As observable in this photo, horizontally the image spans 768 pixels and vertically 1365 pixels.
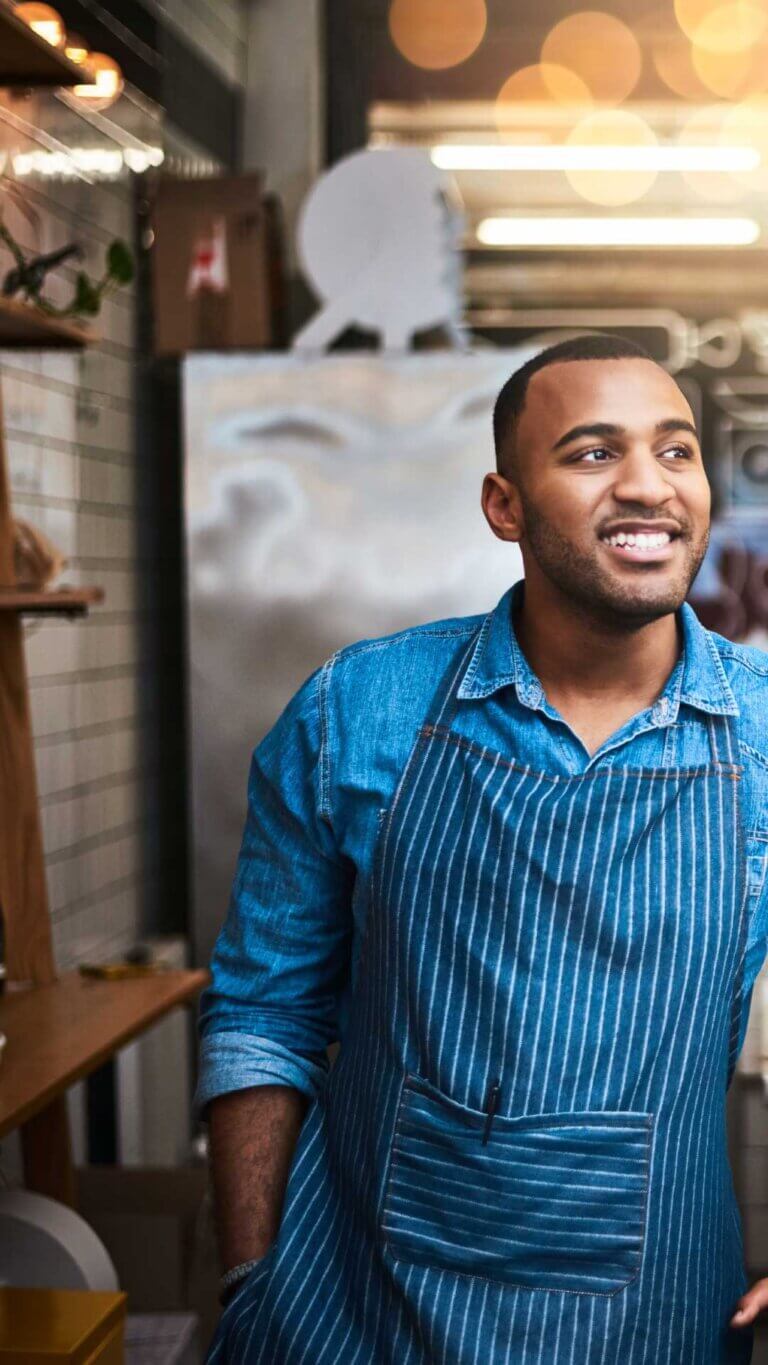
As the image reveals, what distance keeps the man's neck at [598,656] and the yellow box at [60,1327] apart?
0.82 meters

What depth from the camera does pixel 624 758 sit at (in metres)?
1.26

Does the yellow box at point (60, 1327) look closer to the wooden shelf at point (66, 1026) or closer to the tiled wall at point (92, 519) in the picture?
the wooden shelf at point (66, 1026)

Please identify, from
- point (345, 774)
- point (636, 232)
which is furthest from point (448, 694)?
point (636, 232)

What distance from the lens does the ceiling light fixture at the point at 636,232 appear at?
4203 millimetres

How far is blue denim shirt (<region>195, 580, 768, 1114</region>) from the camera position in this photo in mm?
1274

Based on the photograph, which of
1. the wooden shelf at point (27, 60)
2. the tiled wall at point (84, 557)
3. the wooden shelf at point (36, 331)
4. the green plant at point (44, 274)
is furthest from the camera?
the tiled wall at point (84, 557)

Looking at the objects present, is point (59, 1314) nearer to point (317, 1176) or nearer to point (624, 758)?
point (317, 1176)

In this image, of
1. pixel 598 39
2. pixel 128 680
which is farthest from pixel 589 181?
pixel 128 680

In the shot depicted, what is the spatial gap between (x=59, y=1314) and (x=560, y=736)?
856mm

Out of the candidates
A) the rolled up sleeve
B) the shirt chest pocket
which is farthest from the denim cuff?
the shirt chest pocket

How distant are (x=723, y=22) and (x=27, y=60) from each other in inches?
102

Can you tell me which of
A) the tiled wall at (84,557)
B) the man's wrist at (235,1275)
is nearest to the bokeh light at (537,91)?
the tiled wall at (84,557)

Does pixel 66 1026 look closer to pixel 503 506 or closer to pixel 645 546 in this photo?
pixel 503 506

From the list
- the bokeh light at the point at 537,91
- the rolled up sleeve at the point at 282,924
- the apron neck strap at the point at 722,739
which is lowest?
the rolled up sleeve at the point at 282,924
